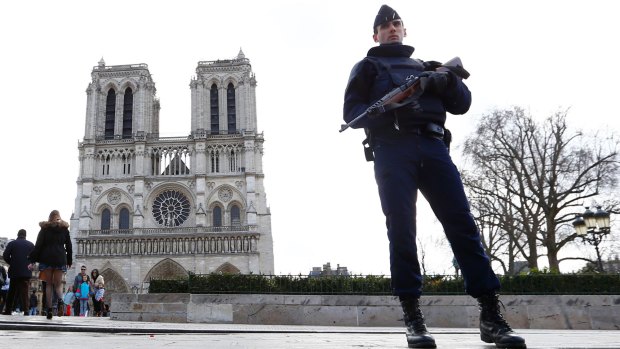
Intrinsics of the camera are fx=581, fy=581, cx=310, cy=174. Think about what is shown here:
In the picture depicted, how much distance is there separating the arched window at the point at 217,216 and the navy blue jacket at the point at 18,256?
32.6 m

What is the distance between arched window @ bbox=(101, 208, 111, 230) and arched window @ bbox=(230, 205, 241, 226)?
29.6ft

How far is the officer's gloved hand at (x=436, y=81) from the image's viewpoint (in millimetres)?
3125

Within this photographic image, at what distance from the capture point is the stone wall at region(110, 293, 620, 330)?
34.1 feet

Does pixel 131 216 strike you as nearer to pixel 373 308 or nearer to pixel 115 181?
pixel 115 181

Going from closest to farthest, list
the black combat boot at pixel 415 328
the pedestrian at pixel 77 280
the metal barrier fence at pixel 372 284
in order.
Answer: the black combat boot at pixel 415 328, the metal barrier fence at pixel 372 284, the pedestrian at pixel 77 280

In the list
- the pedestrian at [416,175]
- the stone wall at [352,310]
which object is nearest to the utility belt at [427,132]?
the pedestrian at [416,175]

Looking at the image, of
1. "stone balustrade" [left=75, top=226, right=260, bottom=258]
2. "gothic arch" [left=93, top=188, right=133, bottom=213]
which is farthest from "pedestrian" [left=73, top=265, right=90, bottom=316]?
"gothic arch" [left=93, top=188, right=133, bottom=213]

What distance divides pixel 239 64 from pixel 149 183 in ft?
37.8

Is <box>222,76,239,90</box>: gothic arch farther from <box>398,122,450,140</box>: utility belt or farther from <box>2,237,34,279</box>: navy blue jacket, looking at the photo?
<box>398,122,450,140</box>: utility belt

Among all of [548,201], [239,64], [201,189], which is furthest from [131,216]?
[548,201]

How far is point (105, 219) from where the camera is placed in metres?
42.5

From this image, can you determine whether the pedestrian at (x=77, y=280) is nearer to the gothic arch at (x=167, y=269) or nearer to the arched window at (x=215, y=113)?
the gothic arch at (x=167, y=269)

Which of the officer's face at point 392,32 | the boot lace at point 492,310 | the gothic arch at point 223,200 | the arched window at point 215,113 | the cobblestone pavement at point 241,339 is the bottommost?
the cobblestone pavement at point 241,339

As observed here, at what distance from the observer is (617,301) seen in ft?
34.8
